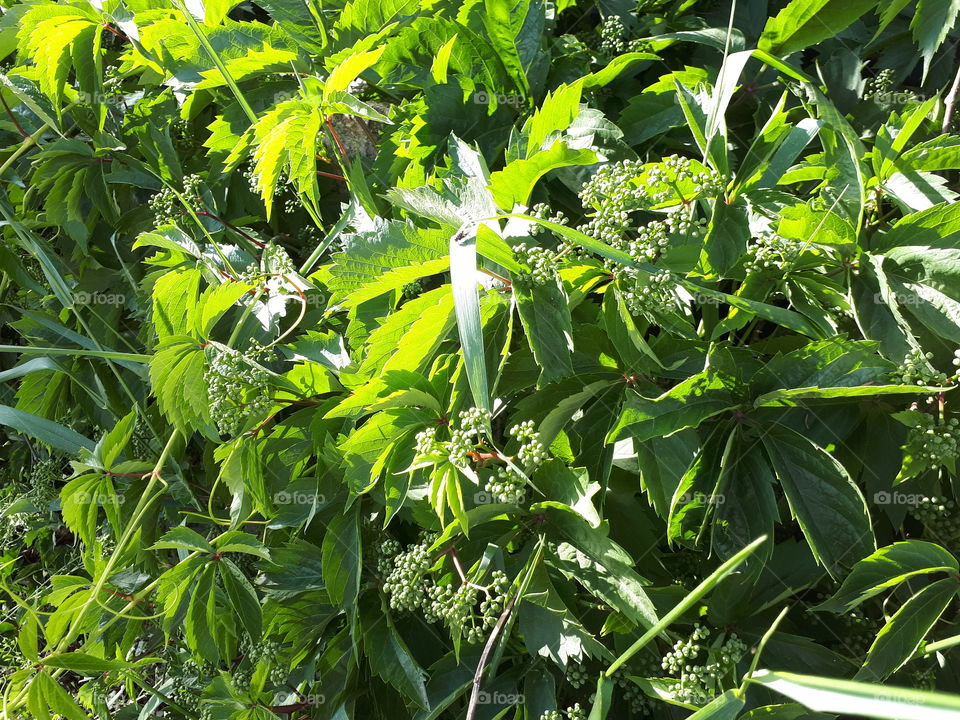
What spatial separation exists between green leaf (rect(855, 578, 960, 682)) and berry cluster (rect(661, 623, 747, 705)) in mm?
114

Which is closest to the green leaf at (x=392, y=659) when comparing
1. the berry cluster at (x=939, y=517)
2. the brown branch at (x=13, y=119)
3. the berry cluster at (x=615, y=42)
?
the berry cluster at (x=939, y=517)

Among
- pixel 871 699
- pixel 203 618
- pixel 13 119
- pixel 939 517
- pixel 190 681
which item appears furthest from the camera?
pixel 13 119

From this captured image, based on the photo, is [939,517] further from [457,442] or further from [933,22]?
[933,22]

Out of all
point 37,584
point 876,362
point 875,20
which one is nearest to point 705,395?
point 876,362

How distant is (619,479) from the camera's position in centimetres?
87

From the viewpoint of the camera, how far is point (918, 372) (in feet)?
2.29

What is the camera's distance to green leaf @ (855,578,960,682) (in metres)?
0.70

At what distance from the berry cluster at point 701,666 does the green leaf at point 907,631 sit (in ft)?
0.37

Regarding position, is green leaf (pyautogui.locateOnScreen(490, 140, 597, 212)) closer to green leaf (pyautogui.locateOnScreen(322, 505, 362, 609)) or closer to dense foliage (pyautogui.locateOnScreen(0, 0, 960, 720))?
dense foliage (pyautogui.locateOnScreen(0, 0, 960, 720))

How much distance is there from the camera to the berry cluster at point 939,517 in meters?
0.76

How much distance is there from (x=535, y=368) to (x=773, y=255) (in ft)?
0.89

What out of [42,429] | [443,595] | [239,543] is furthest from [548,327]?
[42,429]

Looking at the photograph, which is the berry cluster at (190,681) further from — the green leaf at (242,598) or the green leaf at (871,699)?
the green leaf at (871,699)

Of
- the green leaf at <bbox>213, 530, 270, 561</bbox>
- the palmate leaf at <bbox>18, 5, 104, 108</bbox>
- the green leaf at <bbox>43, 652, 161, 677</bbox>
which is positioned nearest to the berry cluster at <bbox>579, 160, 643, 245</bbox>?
the green leaf at <bbox>213, 530, 270, 561</bbox>
